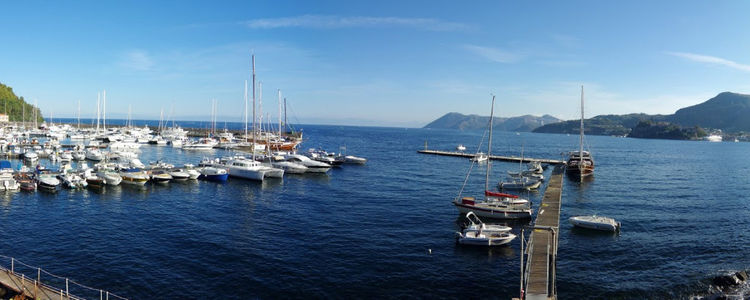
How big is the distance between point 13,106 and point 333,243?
212336 mm

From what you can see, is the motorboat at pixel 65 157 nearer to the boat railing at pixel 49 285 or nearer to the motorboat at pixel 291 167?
the motorboat at pixel 291 167

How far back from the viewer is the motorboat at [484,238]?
33188 mm

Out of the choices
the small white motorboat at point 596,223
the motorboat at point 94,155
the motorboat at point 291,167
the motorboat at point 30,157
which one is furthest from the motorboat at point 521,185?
the motorboat at point 30,157

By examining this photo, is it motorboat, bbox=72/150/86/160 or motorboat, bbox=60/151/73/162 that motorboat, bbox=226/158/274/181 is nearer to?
motorboat, bbox=60/151/73/162

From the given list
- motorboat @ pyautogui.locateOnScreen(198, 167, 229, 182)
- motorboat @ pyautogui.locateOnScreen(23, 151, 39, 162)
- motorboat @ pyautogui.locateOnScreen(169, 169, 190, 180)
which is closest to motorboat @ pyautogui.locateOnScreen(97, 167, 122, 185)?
motorboat @ pyautogui.locateOnScreen(169, 169, 190, 180)

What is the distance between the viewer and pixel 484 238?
109ft

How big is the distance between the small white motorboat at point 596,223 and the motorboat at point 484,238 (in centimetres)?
967

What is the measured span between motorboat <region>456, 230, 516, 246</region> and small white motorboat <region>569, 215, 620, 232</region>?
381 inches

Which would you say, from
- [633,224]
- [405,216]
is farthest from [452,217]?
[633,224]

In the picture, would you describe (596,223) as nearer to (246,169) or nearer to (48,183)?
(246,169)

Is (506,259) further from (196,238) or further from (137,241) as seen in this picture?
(137,241)

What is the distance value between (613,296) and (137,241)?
32.7m

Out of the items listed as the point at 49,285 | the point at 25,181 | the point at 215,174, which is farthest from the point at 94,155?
the point at 49,285

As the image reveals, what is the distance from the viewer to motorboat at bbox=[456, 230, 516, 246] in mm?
33188
